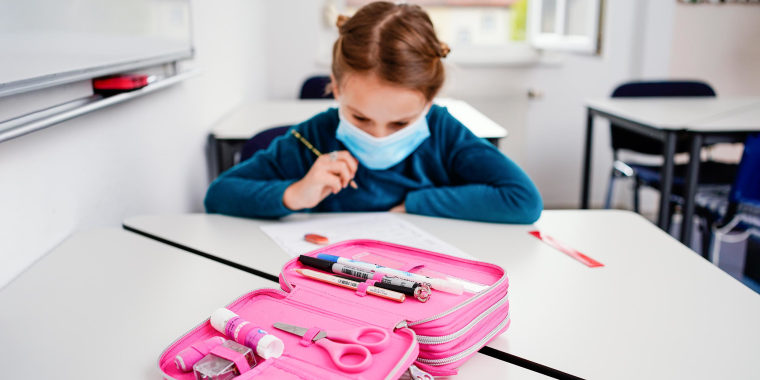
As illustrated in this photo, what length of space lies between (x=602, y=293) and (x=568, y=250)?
0.17m

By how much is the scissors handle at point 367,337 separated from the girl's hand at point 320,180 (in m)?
0.53

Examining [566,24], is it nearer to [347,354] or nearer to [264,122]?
[264,122]

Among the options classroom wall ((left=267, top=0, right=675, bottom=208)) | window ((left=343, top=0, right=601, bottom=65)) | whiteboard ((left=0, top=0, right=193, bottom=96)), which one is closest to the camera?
whiteboard ((left=0, top=0, right=193, bottom=96))

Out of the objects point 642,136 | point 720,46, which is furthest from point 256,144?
point 720,46

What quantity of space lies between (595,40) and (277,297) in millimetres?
2596

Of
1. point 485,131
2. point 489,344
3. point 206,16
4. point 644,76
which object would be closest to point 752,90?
point 644,76

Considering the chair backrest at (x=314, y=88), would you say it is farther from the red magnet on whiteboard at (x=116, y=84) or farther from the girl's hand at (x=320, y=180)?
the girl's hand at (x=320, y=180)

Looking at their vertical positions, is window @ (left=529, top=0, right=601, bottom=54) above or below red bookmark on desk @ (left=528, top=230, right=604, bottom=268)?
above

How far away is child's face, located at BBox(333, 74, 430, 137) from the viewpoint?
107 centimetres

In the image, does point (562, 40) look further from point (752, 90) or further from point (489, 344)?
point (489, 344)

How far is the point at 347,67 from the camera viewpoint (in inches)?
44.0

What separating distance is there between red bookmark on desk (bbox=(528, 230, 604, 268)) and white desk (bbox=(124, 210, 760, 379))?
0.02m

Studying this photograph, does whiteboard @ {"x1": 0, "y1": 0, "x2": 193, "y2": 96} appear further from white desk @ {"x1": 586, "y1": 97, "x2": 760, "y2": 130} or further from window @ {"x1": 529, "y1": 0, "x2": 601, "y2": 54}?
window @ {"x1": 529, "y1": 0, "x2": 601, "y2": 54}

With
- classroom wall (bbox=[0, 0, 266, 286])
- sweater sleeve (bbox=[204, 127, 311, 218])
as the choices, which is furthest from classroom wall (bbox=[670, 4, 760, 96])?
sweater sleeve (bbox=[204, 127, 311, 218])
